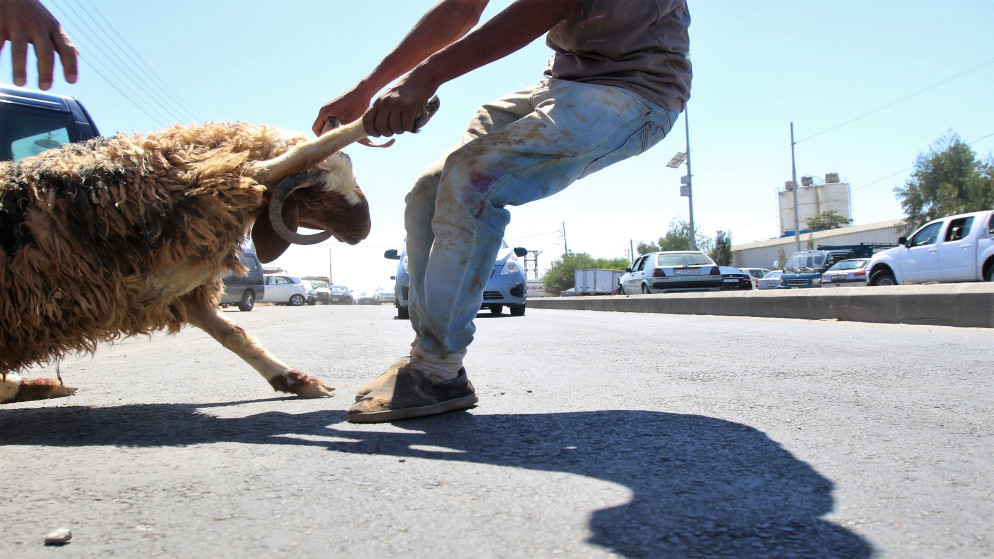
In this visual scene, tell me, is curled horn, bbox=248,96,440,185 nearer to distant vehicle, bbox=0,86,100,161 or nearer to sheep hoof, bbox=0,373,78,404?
sheep hoof, bbox=0,373,78,404

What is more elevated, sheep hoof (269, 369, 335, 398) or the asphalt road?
sheep hoof (269, 369, 335, 398)

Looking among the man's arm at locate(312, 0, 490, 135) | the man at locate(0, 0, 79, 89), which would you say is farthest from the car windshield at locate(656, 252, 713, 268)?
the man at locate(0, 0, 79, 89)

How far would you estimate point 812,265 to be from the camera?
86.9ft

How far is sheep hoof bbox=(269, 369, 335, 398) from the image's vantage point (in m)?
2.96

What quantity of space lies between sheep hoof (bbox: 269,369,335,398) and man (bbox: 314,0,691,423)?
57cm

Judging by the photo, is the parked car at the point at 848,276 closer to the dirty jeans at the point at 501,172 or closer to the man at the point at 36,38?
the dirty jeans at the point at 501,172

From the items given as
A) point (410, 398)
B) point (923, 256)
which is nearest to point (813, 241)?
point (923, 256)

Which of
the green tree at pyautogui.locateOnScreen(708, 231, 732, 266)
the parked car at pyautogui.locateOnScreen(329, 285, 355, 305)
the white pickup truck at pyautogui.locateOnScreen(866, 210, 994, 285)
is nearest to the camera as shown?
the white pickup truck at pyautogui.locateOnScreen(866, 210, 994, 285)

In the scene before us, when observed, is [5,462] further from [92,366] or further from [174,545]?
[92,366]

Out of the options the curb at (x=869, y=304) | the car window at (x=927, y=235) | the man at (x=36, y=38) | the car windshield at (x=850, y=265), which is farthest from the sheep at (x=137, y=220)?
the car windshield at (x=850, y=265)

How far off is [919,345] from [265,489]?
4667mm

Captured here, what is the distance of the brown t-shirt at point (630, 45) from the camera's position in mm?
2414

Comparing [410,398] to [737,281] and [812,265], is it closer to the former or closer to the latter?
[737,281]

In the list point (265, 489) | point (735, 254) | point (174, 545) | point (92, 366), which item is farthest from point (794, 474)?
point (735, 254)
